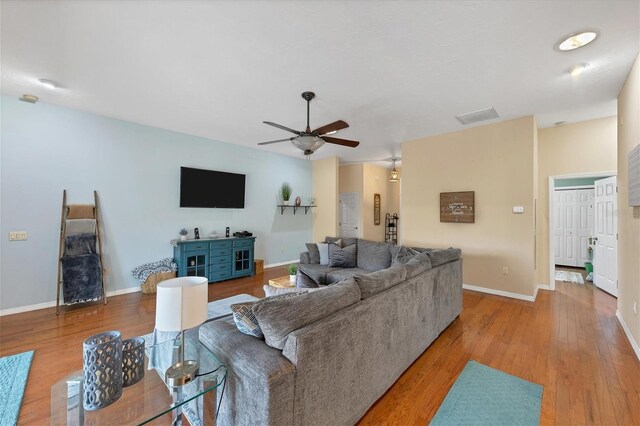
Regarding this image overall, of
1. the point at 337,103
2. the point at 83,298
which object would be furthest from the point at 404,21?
the point at 83,298

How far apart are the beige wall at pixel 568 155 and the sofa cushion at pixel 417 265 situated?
3346 millimetres

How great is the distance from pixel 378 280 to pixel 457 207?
139 inches

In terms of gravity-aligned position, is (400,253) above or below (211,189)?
below

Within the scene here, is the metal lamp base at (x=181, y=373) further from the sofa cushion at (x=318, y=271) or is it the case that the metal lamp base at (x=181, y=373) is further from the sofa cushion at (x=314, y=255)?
the sofa cushion at (x=314, y=255)

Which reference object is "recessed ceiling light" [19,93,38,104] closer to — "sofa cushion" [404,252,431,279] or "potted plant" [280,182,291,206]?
"potted plant" [280,182,291,206]

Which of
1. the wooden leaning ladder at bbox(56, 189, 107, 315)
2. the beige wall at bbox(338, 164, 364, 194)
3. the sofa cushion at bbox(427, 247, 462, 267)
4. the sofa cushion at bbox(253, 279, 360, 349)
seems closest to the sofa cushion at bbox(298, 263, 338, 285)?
the sofa cushion at bbox(427, 247, 462, 267)

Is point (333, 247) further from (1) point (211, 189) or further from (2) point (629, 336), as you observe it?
(2) point (629, 336)

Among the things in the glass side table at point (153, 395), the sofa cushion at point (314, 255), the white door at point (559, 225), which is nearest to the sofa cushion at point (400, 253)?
the sofa cushion at point (314, 255)

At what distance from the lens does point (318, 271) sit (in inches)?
165

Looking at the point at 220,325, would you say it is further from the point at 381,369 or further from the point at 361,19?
the point at 361,19

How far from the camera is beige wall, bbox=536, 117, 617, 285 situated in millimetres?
4277

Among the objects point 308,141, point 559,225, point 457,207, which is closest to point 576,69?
point 457,207

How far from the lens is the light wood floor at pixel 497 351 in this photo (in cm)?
192

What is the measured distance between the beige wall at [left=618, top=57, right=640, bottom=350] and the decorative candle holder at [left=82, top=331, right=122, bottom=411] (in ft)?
13.8
